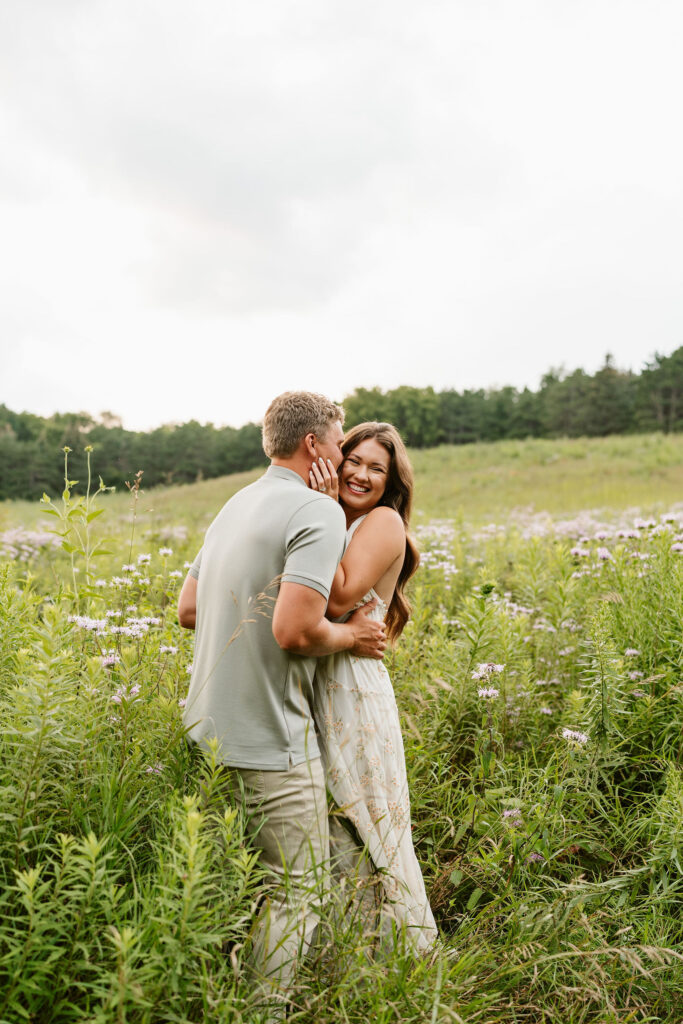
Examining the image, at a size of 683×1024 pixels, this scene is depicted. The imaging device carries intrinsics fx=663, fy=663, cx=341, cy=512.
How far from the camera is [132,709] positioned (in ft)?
7.09

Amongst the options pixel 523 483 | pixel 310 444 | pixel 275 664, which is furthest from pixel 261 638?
pixel 523 483

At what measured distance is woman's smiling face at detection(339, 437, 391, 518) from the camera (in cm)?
295

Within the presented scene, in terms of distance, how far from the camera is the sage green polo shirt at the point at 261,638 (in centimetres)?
221

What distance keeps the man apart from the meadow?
0.12m

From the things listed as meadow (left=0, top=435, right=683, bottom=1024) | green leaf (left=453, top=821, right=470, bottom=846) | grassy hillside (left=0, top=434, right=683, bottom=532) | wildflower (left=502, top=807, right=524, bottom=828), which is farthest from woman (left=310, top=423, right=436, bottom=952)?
grassy hillside (left=0, top=434, right=683, bottom=532)

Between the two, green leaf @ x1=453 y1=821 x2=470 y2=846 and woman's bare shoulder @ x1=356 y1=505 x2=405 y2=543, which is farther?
green leaf @ x1=453 y1=821 x2=470 y2=846

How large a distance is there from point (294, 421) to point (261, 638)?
824 millimetres

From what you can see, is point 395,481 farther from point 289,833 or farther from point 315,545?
point 289,833

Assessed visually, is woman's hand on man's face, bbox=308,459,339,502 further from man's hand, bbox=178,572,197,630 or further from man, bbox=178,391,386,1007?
man's hand, bbox=178,572,197,630

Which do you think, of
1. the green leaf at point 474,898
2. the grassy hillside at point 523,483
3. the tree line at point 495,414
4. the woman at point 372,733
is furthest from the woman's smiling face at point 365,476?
the tree line at point 495,414

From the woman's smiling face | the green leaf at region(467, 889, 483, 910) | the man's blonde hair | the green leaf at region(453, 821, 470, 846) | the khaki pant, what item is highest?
the man's blonde hair

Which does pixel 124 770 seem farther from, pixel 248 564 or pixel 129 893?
pixel 248 564

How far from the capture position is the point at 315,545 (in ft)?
7.19

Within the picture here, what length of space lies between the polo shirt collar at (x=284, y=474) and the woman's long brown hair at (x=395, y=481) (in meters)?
0.55
